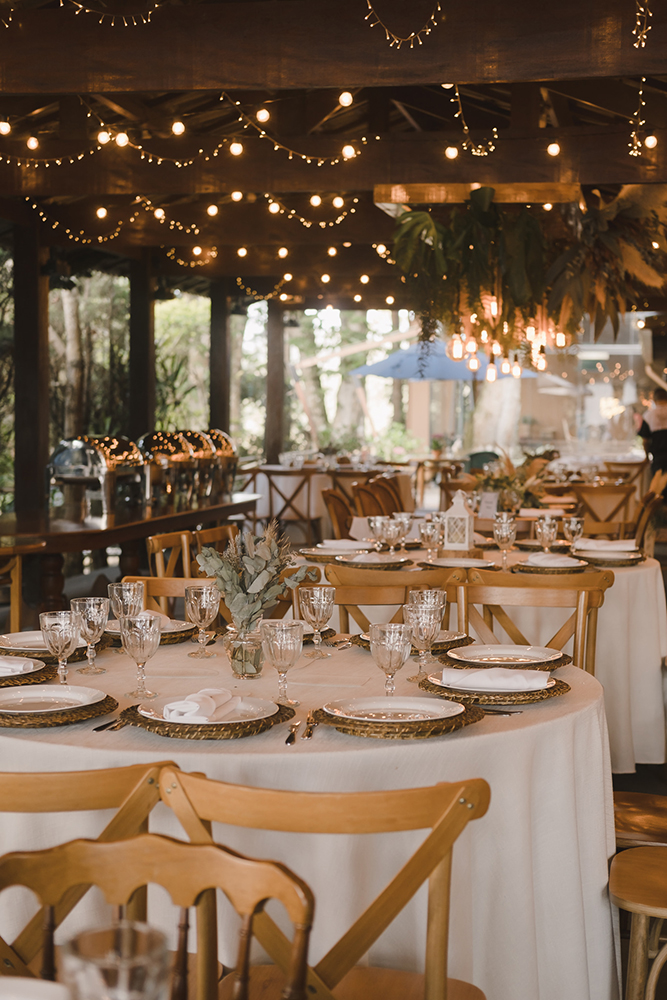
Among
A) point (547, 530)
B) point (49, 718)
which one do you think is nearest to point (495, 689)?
point (49, 718)

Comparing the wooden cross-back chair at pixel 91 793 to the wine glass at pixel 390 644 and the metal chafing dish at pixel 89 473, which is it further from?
the metal chafing dish at pixel 89 473

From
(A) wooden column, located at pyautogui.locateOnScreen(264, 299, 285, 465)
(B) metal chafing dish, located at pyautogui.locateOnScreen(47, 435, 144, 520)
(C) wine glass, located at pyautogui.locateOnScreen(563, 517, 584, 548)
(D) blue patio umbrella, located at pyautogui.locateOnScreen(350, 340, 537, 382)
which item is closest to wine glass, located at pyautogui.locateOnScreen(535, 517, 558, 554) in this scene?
(C) wine glass, located at pyautogui.locateOnScreen(563, 517, 584, 548)

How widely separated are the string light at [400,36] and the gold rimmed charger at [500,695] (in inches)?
126

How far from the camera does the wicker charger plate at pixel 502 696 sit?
7.45ft

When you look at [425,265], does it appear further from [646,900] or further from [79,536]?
[646,900]

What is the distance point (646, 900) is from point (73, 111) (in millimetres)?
6777

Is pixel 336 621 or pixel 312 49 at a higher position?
pixel 312 49

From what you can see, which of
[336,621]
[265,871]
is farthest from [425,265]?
[265,871]

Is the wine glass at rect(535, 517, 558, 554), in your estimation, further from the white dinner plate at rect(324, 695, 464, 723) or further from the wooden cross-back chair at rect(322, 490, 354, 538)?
the white dinner plate at rect(324, 695, 464, 723)

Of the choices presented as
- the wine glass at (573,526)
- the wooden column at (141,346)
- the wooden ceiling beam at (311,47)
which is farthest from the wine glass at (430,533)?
the wooden column at (141,346)

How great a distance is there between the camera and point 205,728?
6.64ft

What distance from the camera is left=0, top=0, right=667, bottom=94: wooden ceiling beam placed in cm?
446

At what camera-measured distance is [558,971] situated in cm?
217

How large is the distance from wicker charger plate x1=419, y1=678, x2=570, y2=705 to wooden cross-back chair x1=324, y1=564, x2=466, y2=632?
34.1 inches
